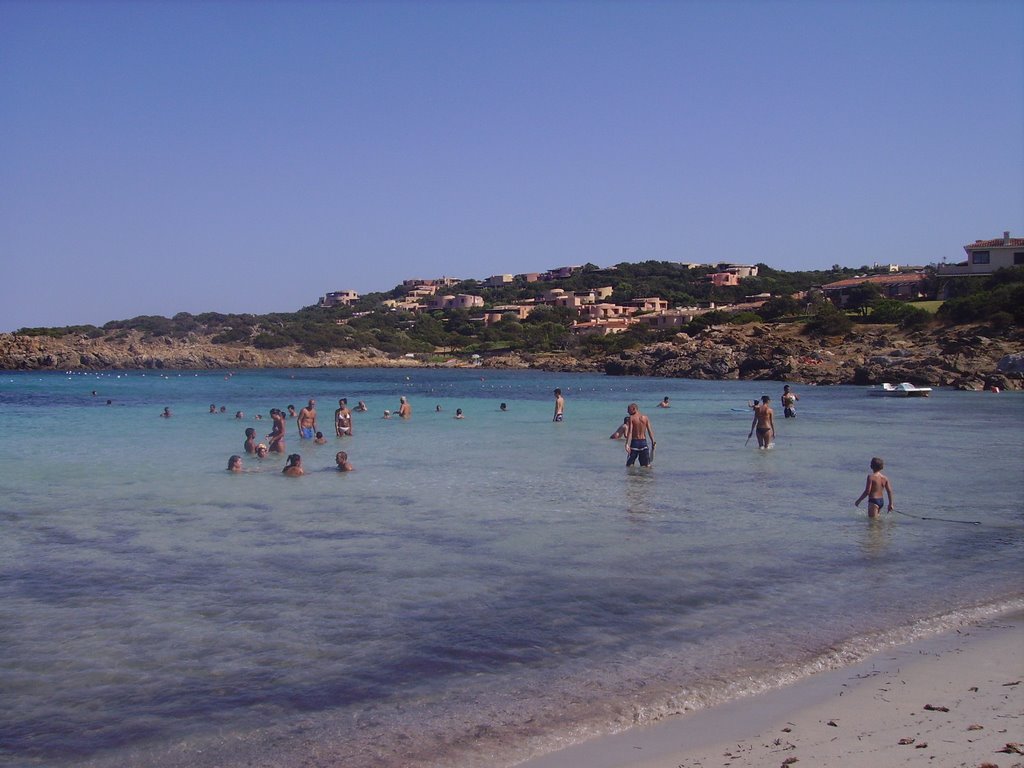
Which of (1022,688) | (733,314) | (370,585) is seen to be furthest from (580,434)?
(733,314)

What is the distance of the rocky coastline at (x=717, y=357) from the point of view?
1903 inches

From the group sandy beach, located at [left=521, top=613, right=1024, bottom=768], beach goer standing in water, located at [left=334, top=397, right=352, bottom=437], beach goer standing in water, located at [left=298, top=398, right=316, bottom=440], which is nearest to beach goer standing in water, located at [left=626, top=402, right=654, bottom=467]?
beach goer standing in water, located at [left=334, top=397, right=352, bottom=437]

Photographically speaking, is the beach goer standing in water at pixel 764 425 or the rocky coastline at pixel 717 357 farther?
the rocky coastline at pixel 717 357

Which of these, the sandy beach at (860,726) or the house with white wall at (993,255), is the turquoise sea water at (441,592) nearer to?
the sandy beach at (860,726)

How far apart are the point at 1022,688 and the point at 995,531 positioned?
5.87 meters

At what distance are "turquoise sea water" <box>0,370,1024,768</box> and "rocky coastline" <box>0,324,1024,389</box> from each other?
110ft

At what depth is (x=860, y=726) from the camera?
4.92 metres

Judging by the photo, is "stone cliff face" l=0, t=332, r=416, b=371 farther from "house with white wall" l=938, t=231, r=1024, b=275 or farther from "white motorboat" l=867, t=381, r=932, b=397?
"white motorboat" l=867, t=381, r=932, b=397

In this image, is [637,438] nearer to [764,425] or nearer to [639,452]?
[639,452]

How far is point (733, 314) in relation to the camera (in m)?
85.4

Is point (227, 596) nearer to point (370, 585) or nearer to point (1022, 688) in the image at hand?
point (370, 585)

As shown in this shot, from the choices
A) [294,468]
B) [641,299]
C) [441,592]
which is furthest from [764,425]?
[641,299]

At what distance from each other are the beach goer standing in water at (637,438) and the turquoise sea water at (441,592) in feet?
1.07

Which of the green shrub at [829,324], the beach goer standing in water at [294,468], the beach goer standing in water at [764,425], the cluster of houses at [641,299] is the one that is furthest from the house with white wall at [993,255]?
the beach goer standing in water at [294,468]
